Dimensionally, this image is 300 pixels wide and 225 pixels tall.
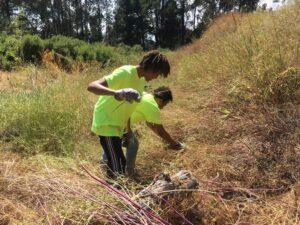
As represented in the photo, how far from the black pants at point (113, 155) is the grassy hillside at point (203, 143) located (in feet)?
0.39

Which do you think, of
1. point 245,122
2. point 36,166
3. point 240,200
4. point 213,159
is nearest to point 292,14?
point 245,122

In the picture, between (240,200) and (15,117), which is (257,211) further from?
(15,117)

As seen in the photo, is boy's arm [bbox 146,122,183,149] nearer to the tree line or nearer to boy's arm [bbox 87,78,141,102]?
boy's arm [bbox 87,78,141,102]

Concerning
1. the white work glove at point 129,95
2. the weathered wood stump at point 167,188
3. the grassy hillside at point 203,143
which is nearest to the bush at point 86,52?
the grassy hillside at point 203,143

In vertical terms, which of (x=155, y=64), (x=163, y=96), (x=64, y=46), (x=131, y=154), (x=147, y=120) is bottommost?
(x=64, y=46)

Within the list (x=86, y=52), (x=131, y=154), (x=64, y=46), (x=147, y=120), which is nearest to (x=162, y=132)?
(x=147, y=120)

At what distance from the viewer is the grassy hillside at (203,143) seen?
2.62m

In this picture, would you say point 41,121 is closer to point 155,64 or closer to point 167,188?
point 155,64

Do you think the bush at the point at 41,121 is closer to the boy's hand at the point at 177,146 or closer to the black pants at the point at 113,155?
the black pants at the point at 113,155

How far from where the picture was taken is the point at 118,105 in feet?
10.2

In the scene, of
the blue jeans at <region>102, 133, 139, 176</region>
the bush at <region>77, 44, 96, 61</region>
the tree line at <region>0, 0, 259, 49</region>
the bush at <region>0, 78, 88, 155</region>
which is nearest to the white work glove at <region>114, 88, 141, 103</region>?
the blue jeans at <region>102, 133, 139, 176</region>

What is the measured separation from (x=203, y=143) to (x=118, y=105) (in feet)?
3.58

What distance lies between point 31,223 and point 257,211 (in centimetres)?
131

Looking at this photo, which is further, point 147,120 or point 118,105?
point 147,120
